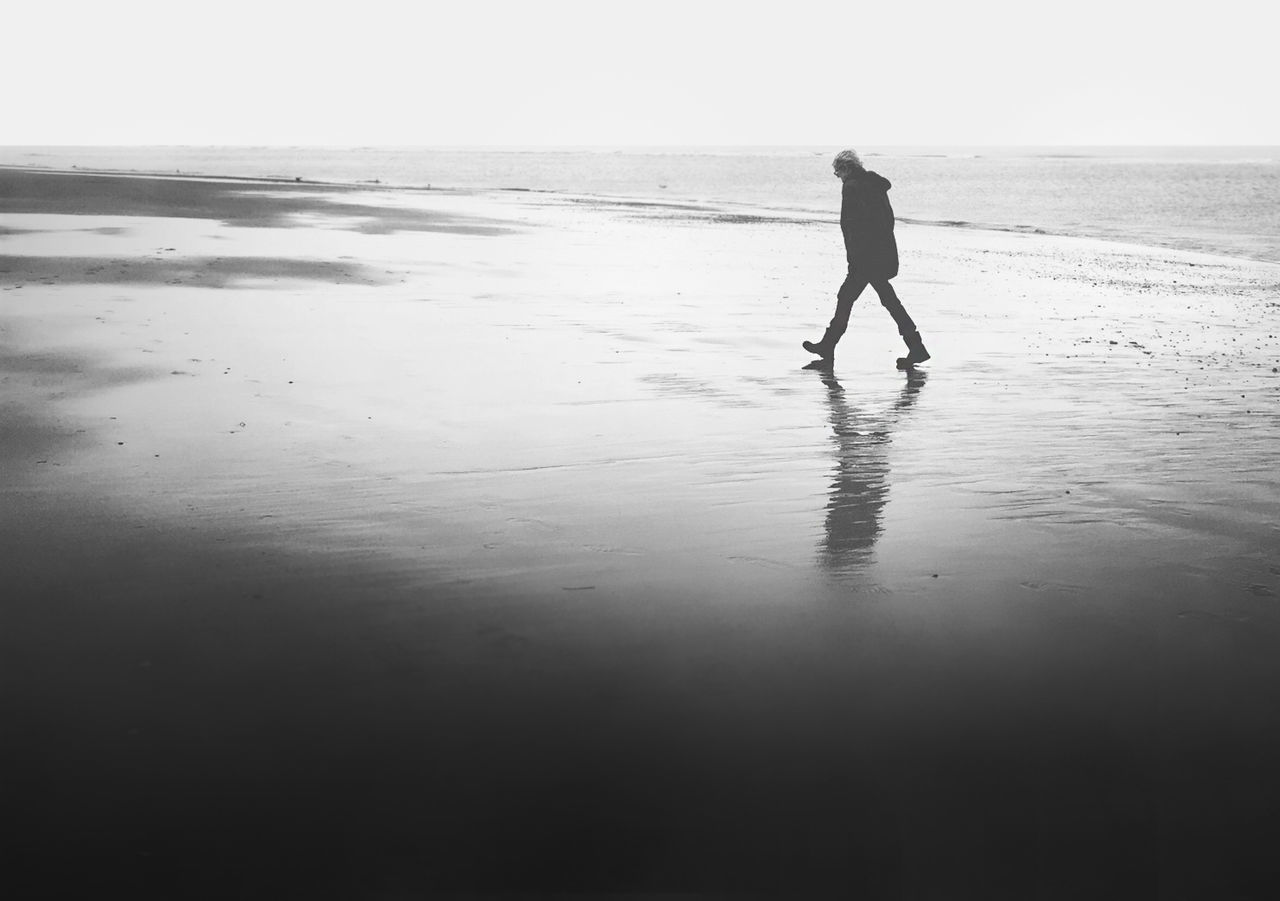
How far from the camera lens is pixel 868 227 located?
11445 millimetres

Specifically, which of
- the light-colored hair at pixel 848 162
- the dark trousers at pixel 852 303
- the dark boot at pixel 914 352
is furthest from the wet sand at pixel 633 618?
the light-colored hair at pixel 848 162

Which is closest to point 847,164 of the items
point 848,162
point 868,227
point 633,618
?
point 848,162

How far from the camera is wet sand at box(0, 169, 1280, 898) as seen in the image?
11.1ft

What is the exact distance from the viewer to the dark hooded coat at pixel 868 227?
37.4 feet

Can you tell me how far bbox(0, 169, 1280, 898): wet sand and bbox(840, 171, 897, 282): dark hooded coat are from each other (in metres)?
1.01

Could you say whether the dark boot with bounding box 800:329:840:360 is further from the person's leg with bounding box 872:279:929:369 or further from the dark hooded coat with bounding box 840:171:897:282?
the dark hooded coat with bounding box 840:171:897:282

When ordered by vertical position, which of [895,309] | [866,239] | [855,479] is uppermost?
[866,239]

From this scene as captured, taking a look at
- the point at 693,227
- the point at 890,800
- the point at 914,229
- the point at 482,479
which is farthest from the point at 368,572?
the point at 914,229

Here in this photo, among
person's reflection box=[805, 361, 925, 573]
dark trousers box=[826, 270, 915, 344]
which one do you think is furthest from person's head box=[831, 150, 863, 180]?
person's reflection box=[805, 361, 925, 573]

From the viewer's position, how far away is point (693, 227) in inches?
1219

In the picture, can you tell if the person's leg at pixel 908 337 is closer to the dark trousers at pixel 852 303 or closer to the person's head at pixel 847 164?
the dark trousers at pixel 852 303

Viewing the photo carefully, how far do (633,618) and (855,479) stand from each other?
2.59 m

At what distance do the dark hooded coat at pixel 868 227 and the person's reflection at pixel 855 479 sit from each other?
1496mm

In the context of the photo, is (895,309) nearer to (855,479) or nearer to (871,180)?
(871,180)
